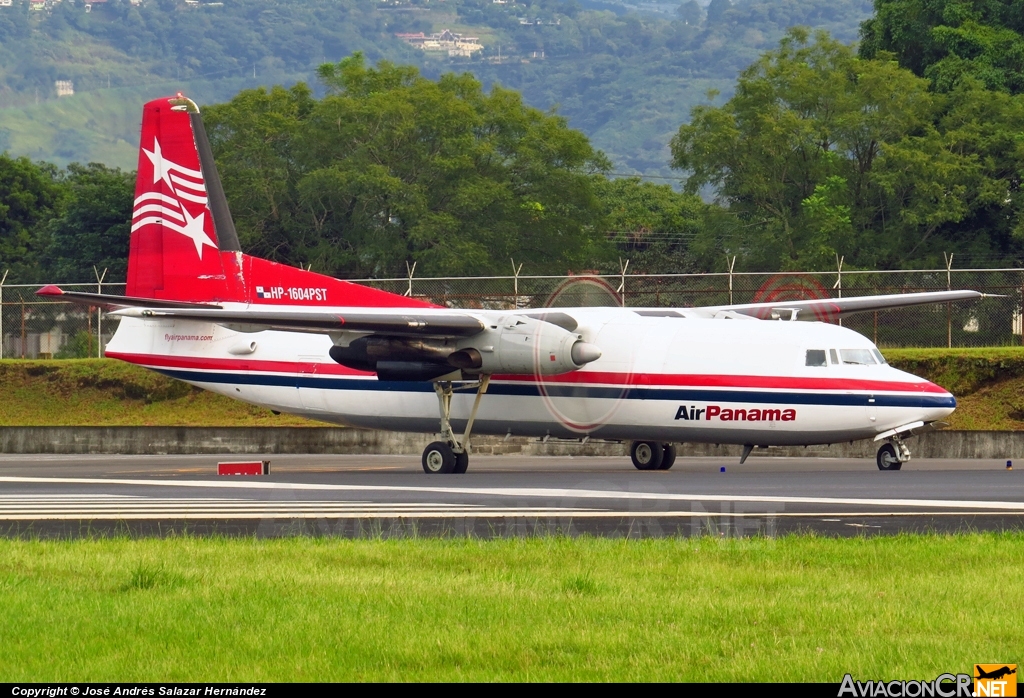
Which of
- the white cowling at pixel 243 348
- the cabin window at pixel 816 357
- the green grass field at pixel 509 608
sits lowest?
the green grass field at pixel 509 608

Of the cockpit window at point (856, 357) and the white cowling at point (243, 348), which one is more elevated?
the white cowling at point (243, 348)

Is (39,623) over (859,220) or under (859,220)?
under

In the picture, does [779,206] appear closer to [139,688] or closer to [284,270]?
[284,270]

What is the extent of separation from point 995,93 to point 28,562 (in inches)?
1903

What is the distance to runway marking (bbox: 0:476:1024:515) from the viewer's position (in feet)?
58.0

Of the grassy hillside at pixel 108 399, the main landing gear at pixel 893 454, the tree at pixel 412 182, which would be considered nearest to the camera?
the main landing gear at pixel 893 454

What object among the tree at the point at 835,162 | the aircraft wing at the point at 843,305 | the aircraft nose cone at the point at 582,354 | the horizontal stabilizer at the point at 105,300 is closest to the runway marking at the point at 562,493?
the horizontal stabilizer at the point at 105,300

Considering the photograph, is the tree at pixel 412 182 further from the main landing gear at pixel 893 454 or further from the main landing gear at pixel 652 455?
the main landing gear at pixel 893 454

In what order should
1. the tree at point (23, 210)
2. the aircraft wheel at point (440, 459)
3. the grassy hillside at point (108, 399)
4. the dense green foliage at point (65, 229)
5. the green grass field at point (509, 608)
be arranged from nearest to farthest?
the green grass field at point (509, 608) → the aircraft wheel at point (440, 459) → the grassy hillside at point (108, 399) → the dense green foliage at point (65, 229) → the tree at point (23, 210)

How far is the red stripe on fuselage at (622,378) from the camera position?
23.8 m

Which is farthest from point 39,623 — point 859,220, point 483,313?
point 859,220

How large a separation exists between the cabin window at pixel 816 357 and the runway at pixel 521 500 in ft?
6.12

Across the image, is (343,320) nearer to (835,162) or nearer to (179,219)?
(179,219)

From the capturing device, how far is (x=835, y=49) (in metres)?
62.2
